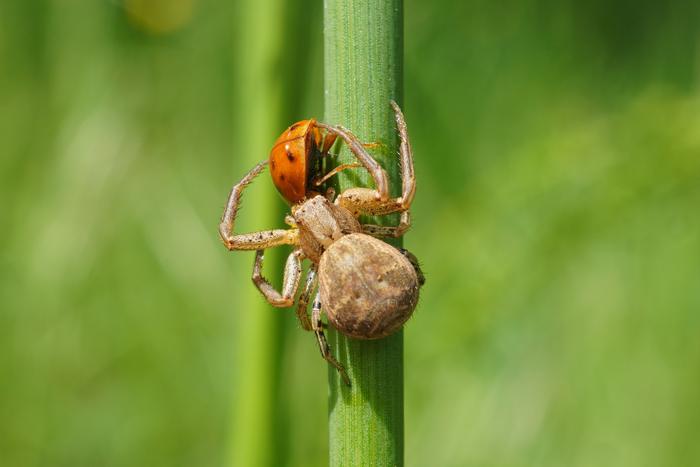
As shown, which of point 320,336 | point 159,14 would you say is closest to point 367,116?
point 320,336

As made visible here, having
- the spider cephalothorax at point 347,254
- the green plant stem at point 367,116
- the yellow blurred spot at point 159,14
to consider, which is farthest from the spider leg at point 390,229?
the yellow blurred spot at point 159,14

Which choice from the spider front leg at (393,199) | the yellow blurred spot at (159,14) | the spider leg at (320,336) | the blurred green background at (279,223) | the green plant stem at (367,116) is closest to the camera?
the green plant stem at (367,116)

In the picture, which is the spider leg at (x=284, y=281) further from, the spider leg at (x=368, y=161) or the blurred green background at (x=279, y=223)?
the spider leg at (x=368, y=161)

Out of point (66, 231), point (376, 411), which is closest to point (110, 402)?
point (66, 231)

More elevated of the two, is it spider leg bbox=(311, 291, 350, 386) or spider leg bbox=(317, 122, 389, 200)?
spider leg bbox=(317, 122, 389, 200)

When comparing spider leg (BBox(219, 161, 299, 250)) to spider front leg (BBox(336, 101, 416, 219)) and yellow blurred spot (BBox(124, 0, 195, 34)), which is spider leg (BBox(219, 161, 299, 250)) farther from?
yellow blurred spot (BBox(124, 0, 195, 34))

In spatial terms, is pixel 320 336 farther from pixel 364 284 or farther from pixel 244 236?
pixel 244 236

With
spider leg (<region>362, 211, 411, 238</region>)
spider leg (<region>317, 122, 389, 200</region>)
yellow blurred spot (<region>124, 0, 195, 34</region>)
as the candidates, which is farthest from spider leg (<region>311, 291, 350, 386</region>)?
yellow blurred spot (<region>124, 0, 195, 34</region>)
